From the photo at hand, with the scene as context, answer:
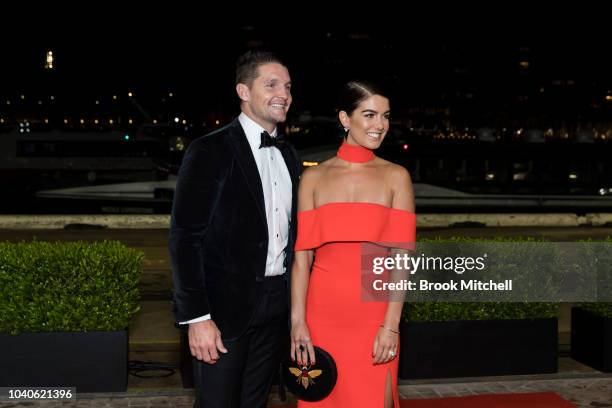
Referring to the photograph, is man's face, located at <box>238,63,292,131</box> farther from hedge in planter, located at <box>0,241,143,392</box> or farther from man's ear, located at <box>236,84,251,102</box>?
hedge in planter, located at <box>0,241,143,392</box>

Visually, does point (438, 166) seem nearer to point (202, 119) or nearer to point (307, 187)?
point (307, 187)

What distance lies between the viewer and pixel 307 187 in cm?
356

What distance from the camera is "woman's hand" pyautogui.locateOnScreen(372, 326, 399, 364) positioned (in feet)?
11.1

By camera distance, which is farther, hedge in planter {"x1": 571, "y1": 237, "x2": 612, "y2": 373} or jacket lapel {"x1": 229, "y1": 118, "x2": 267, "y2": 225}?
hedge in planter {"x1": 571, "y1": 237, "x2": 612, "y2": 373}

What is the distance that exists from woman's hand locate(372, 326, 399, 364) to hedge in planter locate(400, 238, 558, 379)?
305cm

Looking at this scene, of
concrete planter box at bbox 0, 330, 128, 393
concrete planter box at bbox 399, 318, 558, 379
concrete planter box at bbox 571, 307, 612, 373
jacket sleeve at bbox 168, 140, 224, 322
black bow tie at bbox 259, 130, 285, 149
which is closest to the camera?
jacket sleeve at bbox 168, 140, 224, 322

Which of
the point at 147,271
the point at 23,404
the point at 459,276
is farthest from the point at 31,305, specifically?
the point at 147,271

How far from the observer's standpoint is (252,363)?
143 inches

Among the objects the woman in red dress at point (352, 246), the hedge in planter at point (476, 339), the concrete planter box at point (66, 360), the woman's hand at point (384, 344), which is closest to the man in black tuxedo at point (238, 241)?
the woman in red dress at point (352, 246)

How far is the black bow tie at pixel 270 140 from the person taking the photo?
11.7 ft

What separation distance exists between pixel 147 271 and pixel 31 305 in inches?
292

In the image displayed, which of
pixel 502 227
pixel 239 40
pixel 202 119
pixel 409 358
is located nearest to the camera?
pixel 409 358

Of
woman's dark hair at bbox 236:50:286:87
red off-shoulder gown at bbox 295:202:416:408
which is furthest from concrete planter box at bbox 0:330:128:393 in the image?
woman's dark hair at bbox 236:50:286:87

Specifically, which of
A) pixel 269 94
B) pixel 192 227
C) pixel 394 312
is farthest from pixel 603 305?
pixel 192 227
